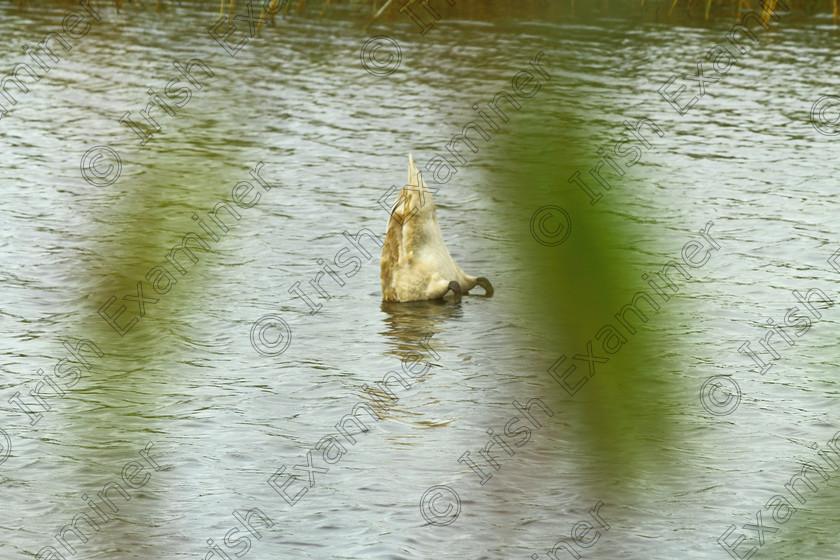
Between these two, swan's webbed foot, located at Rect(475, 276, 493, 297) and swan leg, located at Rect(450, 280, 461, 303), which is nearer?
swan leg, located at Rect(450, 280, 461, 303)

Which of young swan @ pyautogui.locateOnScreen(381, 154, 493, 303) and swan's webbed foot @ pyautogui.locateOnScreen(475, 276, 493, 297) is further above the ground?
young swan @ pyautogui.locateOnScreen(381, 154, 493, 303)

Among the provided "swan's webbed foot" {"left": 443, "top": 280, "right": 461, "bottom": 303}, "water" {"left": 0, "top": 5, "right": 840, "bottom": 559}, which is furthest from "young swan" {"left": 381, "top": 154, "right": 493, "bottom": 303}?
"water" {"left": 0, "top": 5, "right": 840, "bottom": 559}

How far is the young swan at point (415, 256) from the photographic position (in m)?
12.6

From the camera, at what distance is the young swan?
12586 mm

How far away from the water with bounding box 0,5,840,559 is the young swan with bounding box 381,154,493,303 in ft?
0.85

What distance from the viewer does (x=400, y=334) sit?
468 inches

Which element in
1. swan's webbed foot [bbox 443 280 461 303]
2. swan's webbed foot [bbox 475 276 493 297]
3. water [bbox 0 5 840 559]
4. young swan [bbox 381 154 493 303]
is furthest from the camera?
swan's webbed foot [bbox 475 276 493 297]

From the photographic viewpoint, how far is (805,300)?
41.9ft

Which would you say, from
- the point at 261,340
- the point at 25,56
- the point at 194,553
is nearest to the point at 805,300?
the point at 261,340

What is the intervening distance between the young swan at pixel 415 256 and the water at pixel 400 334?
0.26m

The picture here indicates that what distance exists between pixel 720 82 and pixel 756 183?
870 centimetres

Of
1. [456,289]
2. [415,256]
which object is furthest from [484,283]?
[415,256]

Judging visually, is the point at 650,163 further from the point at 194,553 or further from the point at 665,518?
the point at 194,553

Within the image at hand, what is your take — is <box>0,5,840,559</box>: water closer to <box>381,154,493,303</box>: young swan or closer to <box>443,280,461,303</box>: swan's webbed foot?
<box>443,280,461,303</box>: swan's webbed foot
